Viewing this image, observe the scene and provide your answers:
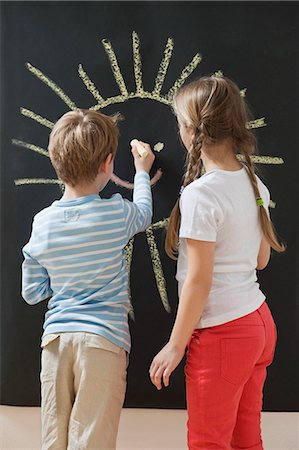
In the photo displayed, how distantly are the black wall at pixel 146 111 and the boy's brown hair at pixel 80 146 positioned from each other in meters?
0.37

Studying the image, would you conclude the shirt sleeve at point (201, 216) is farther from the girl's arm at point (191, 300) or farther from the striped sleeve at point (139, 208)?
the striped sleeve at point (139, 208)

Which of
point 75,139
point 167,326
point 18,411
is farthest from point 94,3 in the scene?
point 18,411

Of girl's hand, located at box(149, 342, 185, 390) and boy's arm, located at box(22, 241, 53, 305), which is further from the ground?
boy's arm, located at box(22, 241, 53, 305)

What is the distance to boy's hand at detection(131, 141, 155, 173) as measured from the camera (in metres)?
2.08

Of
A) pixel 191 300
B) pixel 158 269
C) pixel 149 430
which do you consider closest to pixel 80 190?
pixel 191 300

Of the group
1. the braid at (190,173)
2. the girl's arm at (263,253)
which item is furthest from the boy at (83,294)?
the girl's arm at (263,253)

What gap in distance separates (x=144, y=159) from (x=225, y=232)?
0.53 metres

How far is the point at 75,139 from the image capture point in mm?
1734

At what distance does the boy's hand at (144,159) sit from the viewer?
2.08 metres

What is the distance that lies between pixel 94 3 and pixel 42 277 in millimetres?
909

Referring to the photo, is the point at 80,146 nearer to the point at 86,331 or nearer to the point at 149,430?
the point at 86,331

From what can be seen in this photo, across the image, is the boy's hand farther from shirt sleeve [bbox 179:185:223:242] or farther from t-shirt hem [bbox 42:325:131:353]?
t-shirt hem [bbox 42:325:131:353]

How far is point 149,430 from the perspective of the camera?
2.20 meters

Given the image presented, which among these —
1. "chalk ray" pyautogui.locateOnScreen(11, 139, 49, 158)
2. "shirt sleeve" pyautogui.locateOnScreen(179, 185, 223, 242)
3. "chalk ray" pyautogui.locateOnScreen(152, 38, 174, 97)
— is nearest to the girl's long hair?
"shirt sleeve" pyautogui.locateOnScreen(179, 185, 223, 242)
